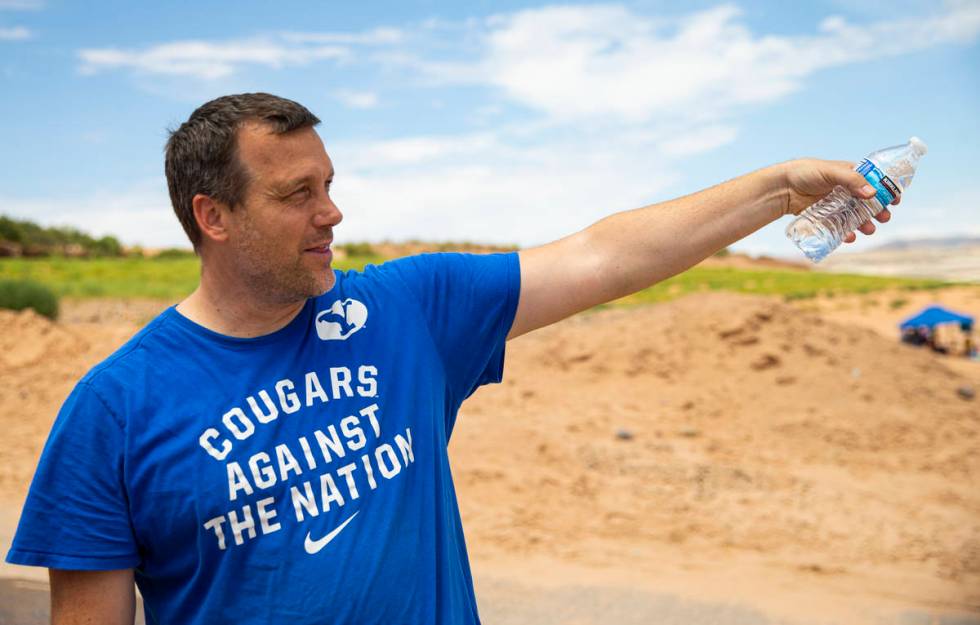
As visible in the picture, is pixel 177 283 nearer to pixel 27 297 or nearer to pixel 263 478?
pixel 27 297

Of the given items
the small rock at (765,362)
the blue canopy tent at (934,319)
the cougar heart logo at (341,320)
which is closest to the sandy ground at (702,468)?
the small rock at (765,362)

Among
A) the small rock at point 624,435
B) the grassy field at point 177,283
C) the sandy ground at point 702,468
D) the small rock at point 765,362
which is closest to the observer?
the sandy ground at point 702,468

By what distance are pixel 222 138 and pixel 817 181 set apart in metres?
1.53

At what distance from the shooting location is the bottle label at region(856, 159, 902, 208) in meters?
2.42

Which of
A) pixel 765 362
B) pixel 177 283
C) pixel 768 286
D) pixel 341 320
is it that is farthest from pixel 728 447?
pixel 768 286

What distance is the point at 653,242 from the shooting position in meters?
2.49

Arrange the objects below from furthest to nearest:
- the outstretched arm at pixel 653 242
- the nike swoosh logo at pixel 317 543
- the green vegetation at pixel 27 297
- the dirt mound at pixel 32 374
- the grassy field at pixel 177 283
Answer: the grassy field at pixel 177 283 → the green vegetation at pixel 27 297 → the dirt mound at pixel 32 374 → the outstretched arm at pixel 653 242 → the nike swoosh logo at pixel 317 543

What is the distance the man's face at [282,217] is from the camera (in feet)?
6.82

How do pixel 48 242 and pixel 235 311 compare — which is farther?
pixel 48 242

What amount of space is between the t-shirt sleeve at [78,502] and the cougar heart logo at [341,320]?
530 mm

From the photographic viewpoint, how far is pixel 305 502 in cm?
198

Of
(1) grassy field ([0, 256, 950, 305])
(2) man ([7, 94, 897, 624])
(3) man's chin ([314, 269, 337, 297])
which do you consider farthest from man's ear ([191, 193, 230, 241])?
(1) grassy field ([0, 256, 950, 305])

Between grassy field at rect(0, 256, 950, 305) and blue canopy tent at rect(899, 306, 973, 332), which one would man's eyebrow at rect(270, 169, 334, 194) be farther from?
grassy field at rect(0, 256, 950, 305)

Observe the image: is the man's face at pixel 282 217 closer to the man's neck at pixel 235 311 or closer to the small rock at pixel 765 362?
the man's neck at pixel 235 311
